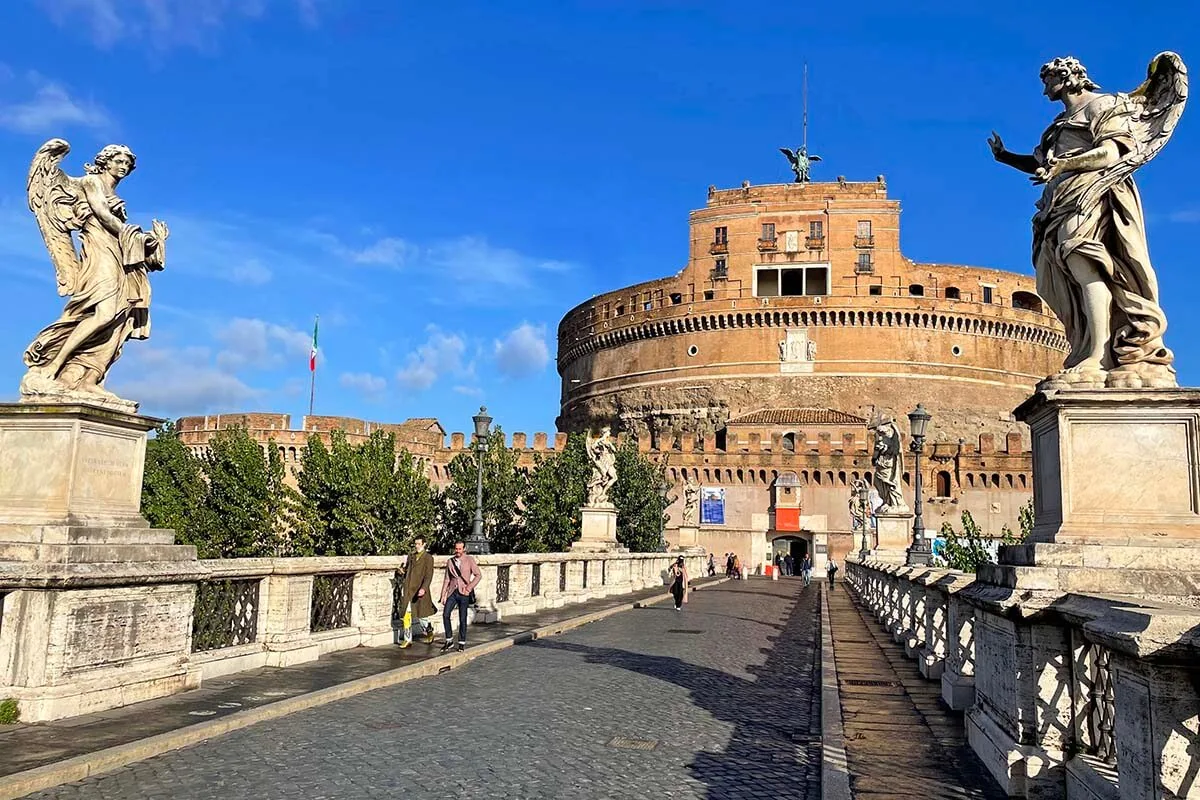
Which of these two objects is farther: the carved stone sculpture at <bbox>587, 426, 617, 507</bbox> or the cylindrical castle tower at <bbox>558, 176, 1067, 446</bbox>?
the cylindrical castle tower at <bbox>558, 176, 1067, 446</bbox>

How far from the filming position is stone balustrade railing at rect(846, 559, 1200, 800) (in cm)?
286

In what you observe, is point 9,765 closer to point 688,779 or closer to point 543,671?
point 688,779

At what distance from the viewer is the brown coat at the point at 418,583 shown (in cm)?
1121

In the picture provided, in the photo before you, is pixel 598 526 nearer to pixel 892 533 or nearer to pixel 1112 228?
pixel 892 533

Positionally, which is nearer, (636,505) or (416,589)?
(416,589)

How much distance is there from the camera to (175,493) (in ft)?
147

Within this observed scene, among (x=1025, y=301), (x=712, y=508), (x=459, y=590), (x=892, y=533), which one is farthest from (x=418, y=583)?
(x=1025, y=301)

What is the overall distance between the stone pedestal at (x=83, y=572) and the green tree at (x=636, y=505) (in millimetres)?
31484

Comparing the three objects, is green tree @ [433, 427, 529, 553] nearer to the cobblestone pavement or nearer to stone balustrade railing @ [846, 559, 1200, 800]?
the cobblestone pavement

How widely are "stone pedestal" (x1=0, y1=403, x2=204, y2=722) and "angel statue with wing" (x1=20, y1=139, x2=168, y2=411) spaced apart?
29 cm

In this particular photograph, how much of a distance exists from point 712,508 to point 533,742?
5222 cm

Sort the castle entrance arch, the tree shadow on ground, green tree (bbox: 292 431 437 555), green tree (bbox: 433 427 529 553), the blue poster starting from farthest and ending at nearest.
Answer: the blue poster → the castle entrance arch → green tree (bbox: 433 427 529 553) → green tree (bbox: 292 431 437 555) → the tree shadow on ground

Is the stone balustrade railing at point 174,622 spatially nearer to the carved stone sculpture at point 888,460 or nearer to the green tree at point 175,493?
the carved stone sculpture at point 888,460

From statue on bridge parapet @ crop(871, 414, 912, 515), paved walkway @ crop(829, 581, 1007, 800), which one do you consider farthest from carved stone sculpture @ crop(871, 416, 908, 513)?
paved walkway @ crop(829, 581, 1007, 800)
